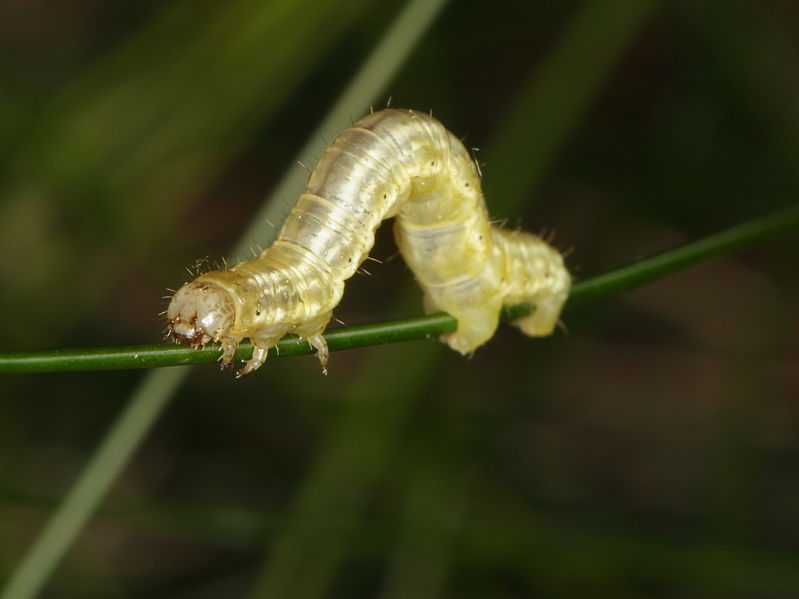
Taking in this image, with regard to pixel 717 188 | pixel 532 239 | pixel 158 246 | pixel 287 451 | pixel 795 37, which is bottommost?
pixel 532 239

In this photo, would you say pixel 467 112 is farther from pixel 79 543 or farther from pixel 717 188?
pixel 79 543

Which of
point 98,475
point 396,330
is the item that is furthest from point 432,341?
point 396,330

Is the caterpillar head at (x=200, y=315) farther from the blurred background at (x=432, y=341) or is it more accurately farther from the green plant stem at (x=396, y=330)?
the blurred background at (x=432, y=341)

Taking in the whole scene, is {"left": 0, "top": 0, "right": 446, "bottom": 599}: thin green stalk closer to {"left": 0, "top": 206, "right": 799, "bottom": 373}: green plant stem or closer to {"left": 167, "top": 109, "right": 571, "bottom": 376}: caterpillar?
{"left": 167, "top": 109, "right": 571, "bottom": 376}: caterpillar

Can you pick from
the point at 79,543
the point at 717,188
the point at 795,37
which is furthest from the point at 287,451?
the point at 795,37

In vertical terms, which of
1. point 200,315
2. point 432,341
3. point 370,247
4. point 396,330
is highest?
point 432,341

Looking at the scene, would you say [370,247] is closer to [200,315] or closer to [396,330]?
[396,330]
